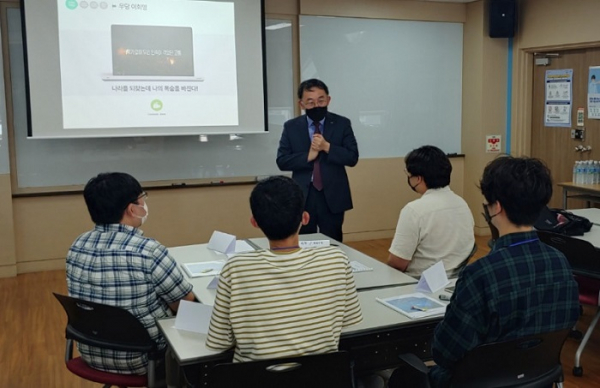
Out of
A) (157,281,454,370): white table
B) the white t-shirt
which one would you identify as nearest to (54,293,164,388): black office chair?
(157,281,454,370): white table

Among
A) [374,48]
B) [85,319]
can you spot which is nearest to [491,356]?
[85,319]

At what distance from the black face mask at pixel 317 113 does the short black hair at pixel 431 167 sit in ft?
4.45

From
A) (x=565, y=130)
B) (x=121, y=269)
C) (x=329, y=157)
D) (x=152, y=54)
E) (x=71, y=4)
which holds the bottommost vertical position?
(x=121, y=269)

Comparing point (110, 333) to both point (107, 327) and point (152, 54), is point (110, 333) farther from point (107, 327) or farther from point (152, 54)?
point (152, 54)

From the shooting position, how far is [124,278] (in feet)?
7.30

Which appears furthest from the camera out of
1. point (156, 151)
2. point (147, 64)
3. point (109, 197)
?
point (156, 151)

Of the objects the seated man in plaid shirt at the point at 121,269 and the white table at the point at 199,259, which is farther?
the white table at the point at 199,259

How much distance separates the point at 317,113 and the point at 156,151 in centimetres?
231

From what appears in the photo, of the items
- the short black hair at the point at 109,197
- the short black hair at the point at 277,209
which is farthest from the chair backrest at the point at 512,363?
the short black hair at the point at 109,197

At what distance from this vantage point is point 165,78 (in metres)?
5.67

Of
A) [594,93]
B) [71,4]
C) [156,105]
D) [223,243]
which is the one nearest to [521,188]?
[223,243]

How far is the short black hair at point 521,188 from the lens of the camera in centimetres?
171

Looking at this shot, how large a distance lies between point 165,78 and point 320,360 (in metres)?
4.48

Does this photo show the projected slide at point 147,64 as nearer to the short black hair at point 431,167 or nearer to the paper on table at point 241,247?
the paper on table at point 241,247
